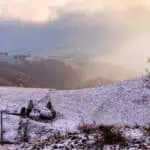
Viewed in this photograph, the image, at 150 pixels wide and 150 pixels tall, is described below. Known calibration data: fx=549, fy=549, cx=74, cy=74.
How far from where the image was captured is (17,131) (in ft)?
131

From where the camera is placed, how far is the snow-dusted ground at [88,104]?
43156mm

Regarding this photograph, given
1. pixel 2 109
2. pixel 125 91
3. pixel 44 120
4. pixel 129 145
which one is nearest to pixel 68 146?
pixel 129 145

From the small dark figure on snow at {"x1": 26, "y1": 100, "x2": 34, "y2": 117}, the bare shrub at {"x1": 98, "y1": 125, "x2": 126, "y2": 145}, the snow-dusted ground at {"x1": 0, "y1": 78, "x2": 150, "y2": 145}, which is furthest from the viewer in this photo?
the small dark figure on snow at {"x1": 26, "y1": 100, "x2": 34, "y2": 117}

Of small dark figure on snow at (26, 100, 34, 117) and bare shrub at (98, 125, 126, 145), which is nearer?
bare shrub at (98, 125, 126, 145)

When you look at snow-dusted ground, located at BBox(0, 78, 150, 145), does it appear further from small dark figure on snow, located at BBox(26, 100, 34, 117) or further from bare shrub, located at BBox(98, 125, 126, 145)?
bare shrub, located at BBox(98, 125, 126, 145)

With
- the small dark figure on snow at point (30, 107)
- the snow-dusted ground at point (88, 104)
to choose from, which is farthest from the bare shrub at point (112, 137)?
the small dark figure on snow at point (30, 107)

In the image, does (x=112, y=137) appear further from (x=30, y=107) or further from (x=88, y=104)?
(x=88, y=104)

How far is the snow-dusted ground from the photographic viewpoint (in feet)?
142

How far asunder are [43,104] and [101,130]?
26962mm

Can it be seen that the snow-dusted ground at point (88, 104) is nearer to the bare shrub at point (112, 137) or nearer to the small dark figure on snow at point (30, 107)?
the small dark figure on snow at point (30, 107)

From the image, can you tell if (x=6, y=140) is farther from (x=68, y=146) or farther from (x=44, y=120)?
(x=68, y=146)

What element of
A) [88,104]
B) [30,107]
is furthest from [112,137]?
[88,104]

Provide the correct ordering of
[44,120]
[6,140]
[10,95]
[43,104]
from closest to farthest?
[6,140], [44,120], [43,104], [10,95]

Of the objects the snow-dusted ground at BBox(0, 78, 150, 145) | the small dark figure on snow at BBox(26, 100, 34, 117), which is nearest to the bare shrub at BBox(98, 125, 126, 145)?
the snow-dusted ground at BBox(0, 78, 150, 145)
